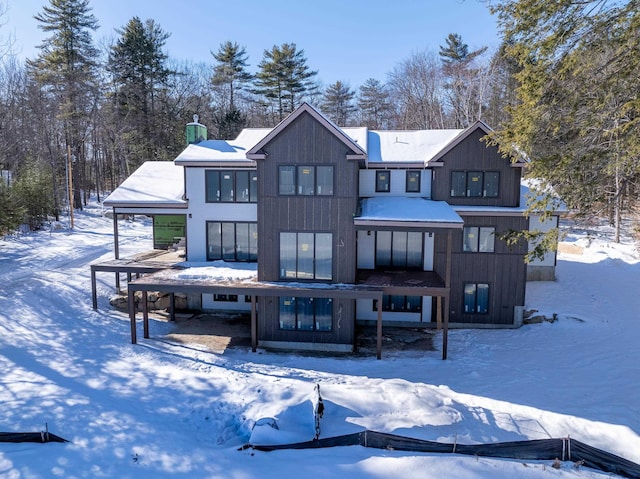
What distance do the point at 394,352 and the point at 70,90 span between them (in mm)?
34693

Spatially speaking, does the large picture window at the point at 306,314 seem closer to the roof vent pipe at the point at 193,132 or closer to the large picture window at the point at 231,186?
the large picture window at the point at 231,186

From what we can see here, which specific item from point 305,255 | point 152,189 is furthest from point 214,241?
point 305,255

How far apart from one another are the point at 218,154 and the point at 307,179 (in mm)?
4612

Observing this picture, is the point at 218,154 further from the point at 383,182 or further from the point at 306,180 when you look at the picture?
the point at 383,182

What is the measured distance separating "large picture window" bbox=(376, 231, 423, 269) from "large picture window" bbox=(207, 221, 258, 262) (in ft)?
16.0

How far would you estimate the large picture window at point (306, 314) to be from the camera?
1303cm

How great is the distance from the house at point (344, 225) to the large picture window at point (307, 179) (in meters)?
0.03

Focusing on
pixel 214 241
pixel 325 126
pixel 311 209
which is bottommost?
pixel 214 241

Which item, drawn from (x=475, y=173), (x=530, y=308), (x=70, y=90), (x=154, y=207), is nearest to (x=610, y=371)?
(x=530, y=308)

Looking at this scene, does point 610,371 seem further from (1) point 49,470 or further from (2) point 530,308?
(1) point 49,470

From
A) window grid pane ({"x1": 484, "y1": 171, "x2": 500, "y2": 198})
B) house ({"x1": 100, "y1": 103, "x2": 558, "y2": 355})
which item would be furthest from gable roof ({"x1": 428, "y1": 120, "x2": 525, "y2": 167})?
window grid pane ({"x1": 484, "y1": 171, "x2": 500, "y2": 198})

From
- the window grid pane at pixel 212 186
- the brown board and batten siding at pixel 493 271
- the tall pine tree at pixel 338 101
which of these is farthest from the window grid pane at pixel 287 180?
the tall pine tree at pixel 338 101

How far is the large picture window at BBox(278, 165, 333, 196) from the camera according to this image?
12664mm

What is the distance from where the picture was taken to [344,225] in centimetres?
1277
